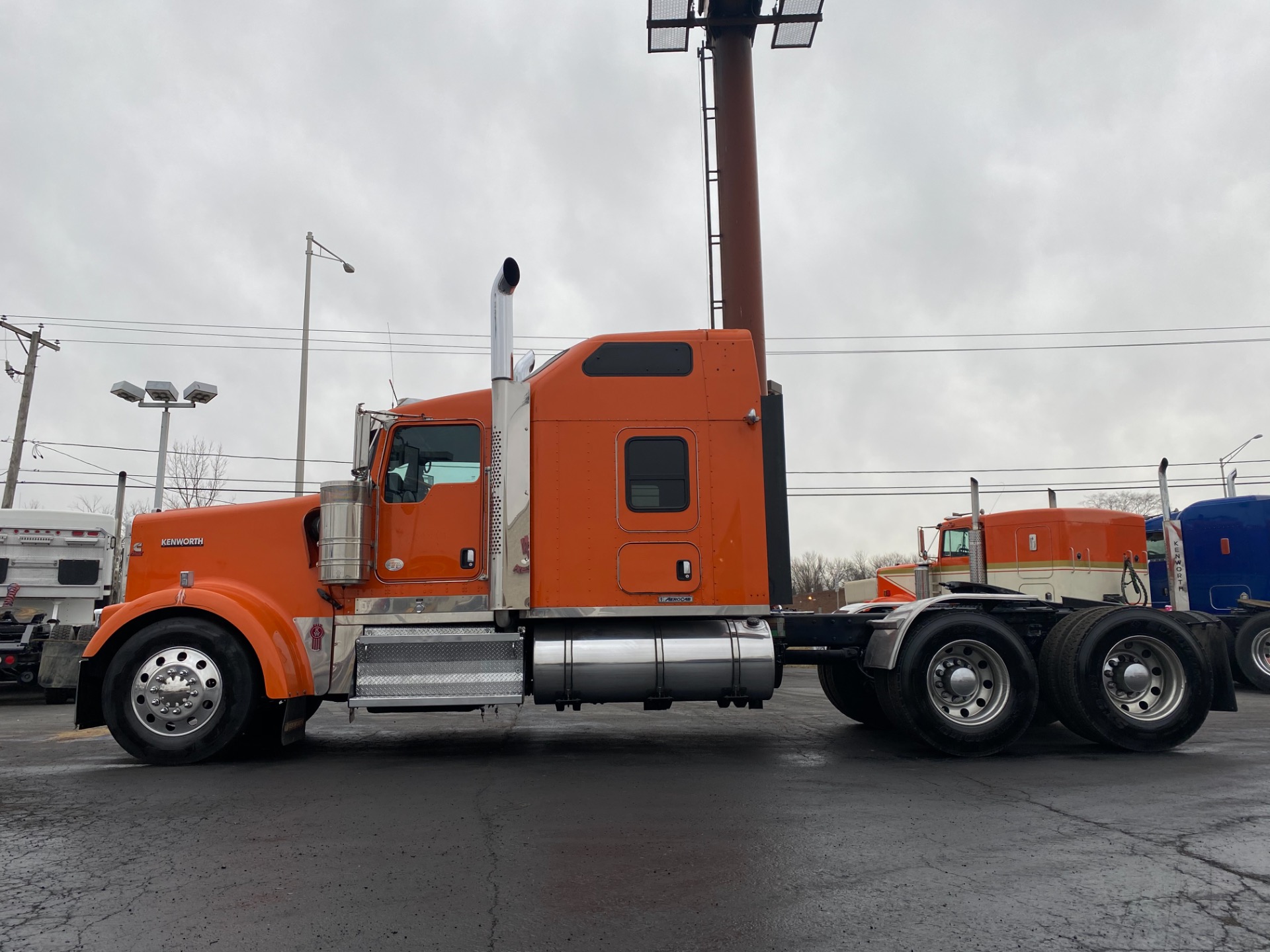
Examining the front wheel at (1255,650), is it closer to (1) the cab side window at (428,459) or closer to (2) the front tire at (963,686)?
(2) the front tire at (963,686)

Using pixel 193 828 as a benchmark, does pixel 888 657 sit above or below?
above

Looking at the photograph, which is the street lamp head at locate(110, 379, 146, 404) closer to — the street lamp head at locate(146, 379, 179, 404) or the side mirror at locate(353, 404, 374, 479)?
the street lamp head at locate(146, 379, 179, 404)

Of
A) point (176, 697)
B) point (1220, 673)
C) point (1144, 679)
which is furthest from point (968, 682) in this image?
point (176, 697)

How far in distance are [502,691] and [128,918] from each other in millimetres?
3720

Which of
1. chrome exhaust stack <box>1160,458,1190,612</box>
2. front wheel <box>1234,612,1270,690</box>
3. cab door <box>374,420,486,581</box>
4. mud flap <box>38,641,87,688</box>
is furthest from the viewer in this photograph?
front wheel <box>1234,612,1270,690</box>

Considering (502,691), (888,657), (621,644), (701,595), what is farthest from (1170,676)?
(502,691)

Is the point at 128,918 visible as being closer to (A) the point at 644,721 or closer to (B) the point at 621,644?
(B) the point at 621,644

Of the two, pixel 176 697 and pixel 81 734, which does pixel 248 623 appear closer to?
pixel 176 697

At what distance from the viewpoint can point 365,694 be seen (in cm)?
718

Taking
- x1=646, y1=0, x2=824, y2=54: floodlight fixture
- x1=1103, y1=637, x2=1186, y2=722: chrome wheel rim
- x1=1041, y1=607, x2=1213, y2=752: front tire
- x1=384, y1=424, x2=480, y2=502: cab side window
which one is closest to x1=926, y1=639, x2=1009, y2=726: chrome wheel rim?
x1=1041, y1=607, x2=1213, y2=752: front tire

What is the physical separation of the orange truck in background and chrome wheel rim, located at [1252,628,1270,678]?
1664mm

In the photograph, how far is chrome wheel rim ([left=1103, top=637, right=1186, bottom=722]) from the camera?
303 inches

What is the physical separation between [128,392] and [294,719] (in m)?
9.83

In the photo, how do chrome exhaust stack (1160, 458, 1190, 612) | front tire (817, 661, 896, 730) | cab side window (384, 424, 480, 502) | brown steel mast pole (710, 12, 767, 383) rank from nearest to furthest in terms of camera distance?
1. cab side window (384, 424, 480, 502)
2. front tire (817, 661, 896, 730)
3. chrome exhaust stack (1160, 458, 1190, 612)
4. brown steel mast pole (710, 12, 767, 383)
